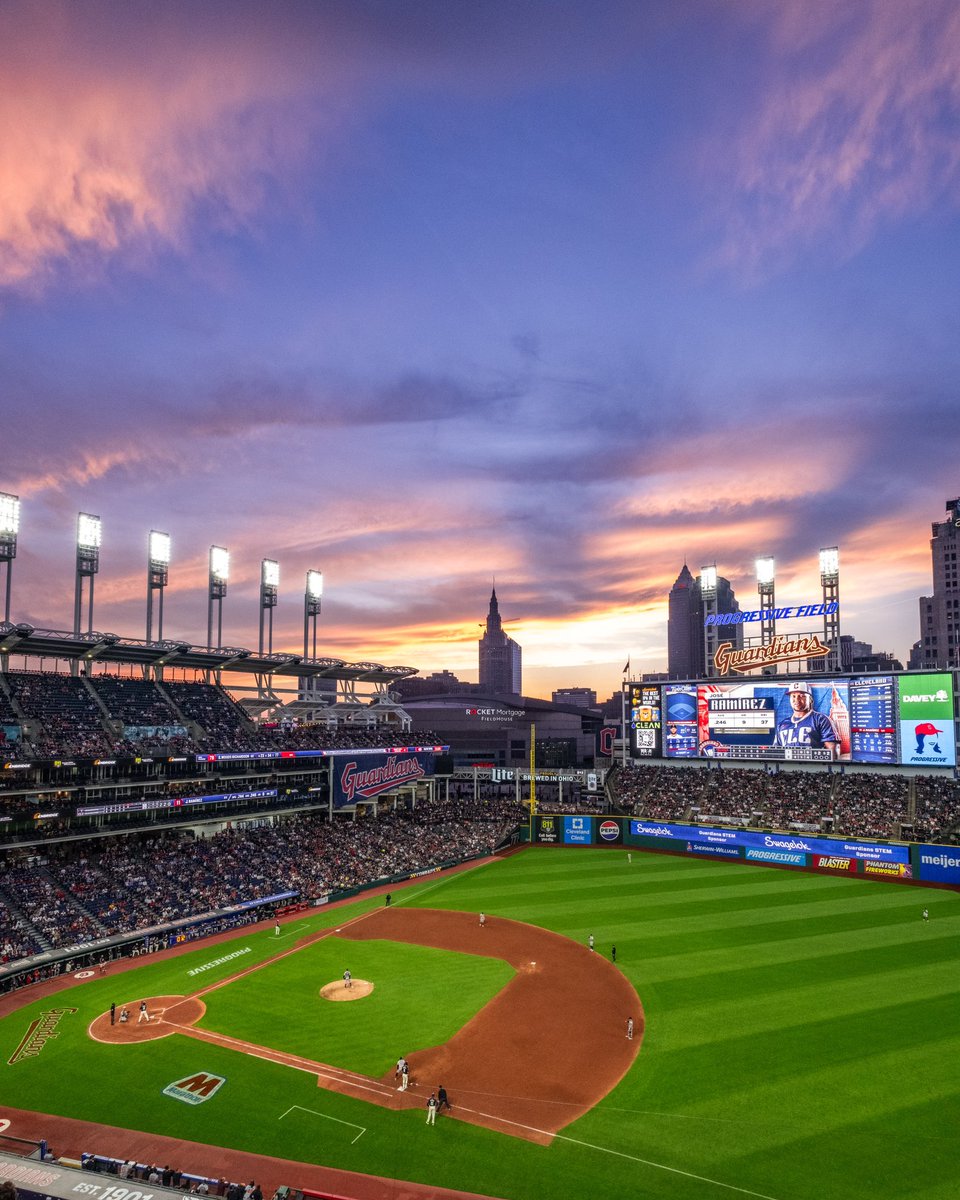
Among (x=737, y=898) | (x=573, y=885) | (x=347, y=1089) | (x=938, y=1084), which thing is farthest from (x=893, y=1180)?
(x=573, y=885)

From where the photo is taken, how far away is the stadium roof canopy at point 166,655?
5181 cm

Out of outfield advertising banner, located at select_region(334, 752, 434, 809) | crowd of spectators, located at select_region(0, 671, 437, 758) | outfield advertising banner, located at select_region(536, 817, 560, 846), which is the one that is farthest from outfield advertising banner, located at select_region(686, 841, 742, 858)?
crowd of spectators, located at select_region(0, 671, 437, 758)

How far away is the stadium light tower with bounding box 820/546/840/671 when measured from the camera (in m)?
67.8

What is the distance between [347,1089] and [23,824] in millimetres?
29814

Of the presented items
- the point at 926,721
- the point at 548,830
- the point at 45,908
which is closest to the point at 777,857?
the point at 926,721

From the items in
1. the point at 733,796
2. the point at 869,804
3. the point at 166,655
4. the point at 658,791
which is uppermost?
the point at 166,655

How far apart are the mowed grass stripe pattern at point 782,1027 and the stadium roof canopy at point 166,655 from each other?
1114 inches

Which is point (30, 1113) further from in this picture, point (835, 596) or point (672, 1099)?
point (835, 596)

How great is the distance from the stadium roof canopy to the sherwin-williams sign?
164ft

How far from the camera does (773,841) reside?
58.3m

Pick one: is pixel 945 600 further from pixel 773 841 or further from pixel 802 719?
pixel 773 841

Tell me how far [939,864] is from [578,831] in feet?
97.5

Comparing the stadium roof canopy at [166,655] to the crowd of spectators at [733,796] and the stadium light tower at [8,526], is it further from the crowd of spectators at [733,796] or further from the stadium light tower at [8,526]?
the crowd of spectators at [733,796]

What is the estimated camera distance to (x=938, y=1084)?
24.0 meters
